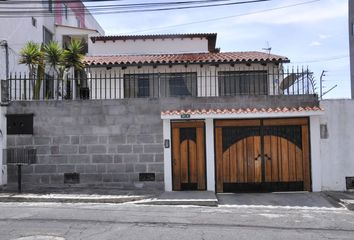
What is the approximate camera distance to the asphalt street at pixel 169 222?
29.4ft

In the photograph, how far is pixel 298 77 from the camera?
53.8 feet

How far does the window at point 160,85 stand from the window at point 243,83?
1.14 m

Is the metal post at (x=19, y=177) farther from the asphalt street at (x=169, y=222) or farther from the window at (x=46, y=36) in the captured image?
the window at (x=46, y=36)

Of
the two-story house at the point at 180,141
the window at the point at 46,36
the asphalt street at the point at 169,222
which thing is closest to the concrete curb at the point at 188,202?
the asphalt street at the point at 169,222

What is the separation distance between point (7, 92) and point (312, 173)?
33.4 ft

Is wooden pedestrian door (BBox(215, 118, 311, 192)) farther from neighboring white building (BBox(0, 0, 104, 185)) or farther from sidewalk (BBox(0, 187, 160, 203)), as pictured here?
neighboring white building (BBox(0, 0, 104, 185))

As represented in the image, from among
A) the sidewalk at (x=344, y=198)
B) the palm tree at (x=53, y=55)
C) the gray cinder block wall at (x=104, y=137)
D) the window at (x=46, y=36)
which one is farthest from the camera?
the window at (x=46, y=36)

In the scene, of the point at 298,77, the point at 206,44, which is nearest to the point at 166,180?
the point at 298,77

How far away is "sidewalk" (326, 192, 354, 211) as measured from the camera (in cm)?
1287

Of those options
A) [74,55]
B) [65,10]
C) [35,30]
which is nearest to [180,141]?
[74,55]

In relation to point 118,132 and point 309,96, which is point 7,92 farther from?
point 309,96

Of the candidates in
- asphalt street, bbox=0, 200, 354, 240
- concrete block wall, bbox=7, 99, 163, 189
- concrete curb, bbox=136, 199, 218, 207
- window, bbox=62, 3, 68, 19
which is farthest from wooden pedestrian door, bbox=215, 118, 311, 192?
window, bbox=62, 3, 68, 19

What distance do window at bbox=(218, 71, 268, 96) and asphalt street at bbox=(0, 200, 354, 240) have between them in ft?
23.1

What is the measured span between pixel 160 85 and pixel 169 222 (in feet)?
32.2
